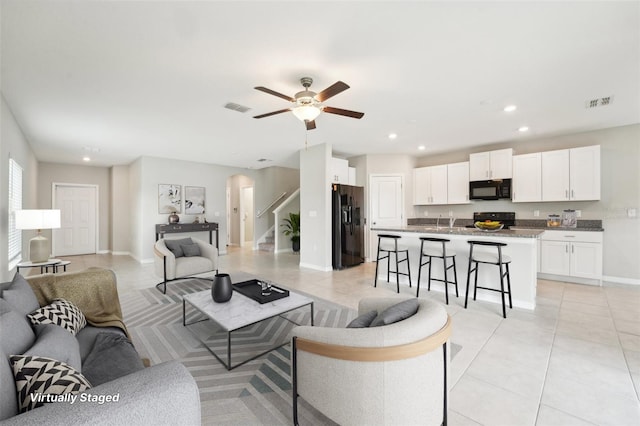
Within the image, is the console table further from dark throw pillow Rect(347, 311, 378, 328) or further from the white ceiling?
dark throw pillow Rect(347, 311, 378, 328)

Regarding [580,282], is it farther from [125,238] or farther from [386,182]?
[125,238]

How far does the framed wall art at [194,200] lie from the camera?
7.07 metres

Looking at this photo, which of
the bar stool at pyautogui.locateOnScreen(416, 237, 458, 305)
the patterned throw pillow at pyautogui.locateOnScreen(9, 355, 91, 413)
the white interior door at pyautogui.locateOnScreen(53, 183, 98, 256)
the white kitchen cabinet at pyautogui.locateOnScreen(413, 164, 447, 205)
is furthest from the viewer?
the white interior door at pyautogui.locateOnScreen(53, 183, 98, 256)

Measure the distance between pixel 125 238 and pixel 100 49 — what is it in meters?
6.90

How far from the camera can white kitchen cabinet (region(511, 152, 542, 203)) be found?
190 inches

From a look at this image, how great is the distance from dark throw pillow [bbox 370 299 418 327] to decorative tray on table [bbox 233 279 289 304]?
52.2 inches

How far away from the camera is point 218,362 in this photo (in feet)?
7.13

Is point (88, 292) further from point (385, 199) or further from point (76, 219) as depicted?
point (76, 219)

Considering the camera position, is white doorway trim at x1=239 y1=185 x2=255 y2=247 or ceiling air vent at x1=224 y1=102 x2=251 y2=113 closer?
ceiling air vent at x1=224 y1=102 x2=251 y2=113

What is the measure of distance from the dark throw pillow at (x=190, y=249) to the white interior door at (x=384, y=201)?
372cm

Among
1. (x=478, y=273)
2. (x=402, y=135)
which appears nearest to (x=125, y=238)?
(x=402, y=135)

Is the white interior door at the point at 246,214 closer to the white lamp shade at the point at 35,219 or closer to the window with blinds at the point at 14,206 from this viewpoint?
the window with blinds at the point at 14,206

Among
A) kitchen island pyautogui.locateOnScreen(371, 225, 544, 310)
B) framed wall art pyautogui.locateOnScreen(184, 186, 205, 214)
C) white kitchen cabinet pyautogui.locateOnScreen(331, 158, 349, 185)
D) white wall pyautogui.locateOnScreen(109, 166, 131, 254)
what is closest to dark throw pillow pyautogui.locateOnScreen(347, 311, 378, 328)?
kitchen island pyautogui.locateOnScreen(371, 225, 544, 310)

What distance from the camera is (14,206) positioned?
3.91 m
